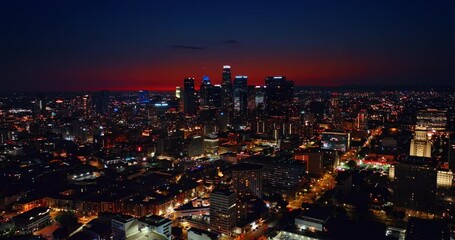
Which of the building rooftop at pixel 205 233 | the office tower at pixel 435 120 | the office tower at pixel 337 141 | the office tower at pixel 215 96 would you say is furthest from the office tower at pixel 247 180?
the office tower at pixel 215 96

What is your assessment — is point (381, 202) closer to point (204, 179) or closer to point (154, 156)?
point (204, 179)

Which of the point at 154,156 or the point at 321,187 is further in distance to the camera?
the point at 154,156

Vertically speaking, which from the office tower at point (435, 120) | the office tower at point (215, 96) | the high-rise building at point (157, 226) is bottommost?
the high-rise building at point (157, 226)

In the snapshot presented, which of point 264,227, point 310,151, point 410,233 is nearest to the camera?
point 410,233

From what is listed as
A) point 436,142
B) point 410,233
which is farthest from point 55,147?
point 436,142

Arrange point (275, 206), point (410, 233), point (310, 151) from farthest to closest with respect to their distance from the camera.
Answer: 1. point (310, 151)
2. point (275, 206)
3. point (410, 233)

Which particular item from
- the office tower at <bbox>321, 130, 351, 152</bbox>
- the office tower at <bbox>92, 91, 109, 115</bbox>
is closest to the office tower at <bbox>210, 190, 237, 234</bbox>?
the office tower at <bbox>321, 130, 351, 152</bbox>

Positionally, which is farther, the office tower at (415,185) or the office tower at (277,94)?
the office tower at (277,94)

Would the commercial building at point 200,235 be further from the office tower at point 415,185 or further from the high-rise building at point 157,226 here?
the office tower at point 415,185
